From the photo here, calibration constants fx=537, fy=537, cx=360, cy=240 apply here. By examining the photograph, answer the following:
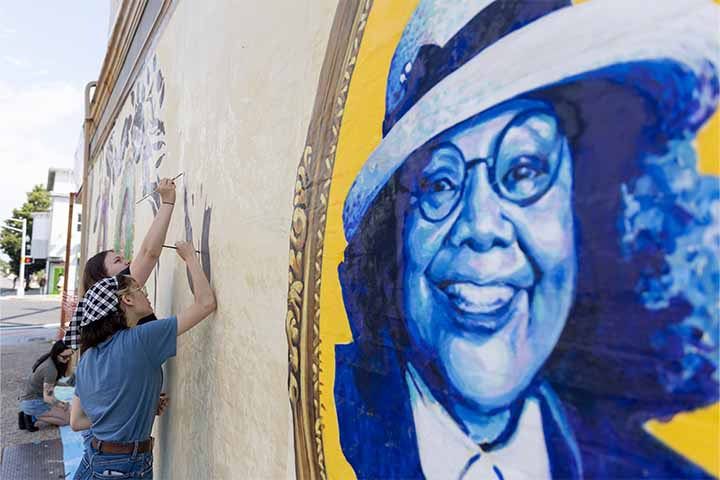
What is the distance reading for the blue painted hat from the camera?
51 centimetres

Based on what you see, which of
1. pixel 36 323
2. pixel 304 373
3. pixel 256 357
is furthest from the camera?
Answer: pixel 36 323

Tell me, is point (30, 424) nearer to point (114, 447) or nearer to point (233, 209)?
point (114, 447)

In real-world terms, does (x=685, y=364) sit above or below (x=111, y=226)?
below

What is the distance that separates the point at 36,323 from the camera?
51.5 ft

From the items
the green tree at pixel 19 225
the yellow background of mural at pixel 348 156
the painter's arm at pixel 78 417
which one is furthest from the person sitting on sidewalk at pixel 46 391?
the green tree at pixel 19 225

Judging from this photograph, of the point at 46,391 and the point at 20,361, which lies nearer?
the point at 46,391

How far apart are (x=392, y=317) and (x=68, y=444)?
18.4 ft

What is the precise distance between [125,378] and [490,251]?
175cm

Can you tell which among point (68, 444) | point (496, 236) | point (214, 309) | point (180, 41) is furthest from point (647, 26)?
point (68, 444)

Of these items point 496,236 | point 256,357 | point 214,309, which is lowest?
point 256,357

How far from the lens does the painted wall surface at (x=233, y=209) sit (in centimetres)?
142

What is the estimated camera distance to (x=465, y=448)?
76cm

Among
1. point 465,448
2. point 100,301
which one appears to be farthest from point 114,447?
point 465,448

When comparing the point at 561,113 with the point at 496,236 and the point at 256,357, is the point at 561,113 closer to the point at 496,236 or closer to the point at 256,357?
the point at 496,236
